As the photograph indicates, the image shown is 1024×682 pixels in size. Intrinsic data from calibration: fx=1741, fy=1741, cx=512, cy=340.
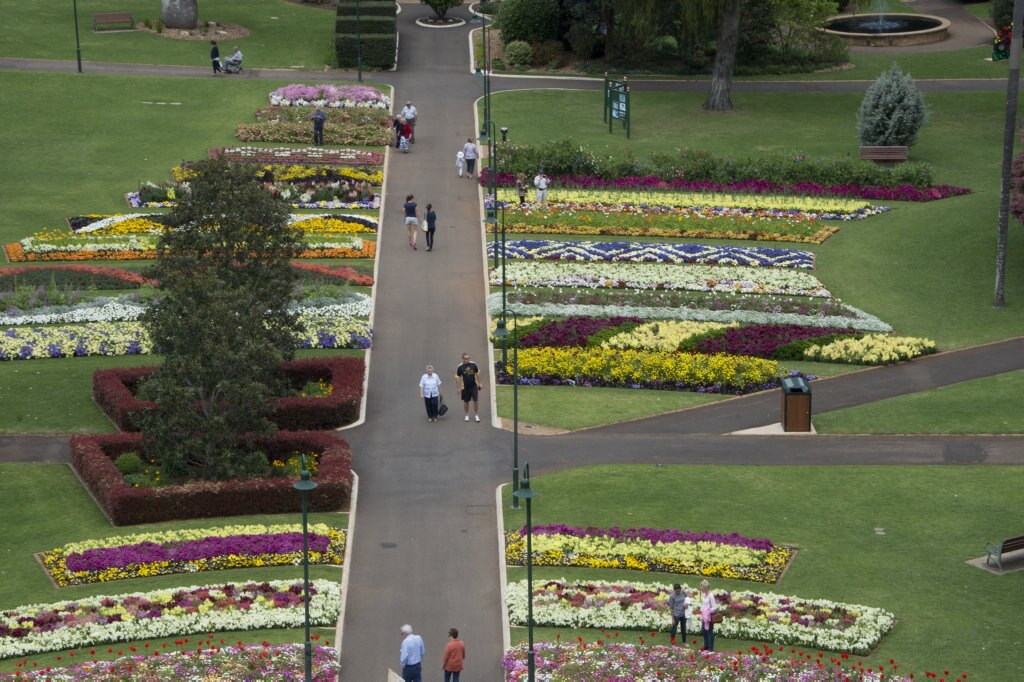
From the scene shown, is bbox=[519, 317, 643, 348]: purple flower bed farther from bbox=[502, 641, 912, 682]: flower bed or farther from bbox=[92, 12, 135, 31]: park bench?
bbox=[92, 12, 135, 31]: park bench

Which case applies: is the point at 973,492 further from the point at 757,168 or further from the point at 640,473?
the point at 757,168

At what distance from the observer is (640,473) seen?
131 ft

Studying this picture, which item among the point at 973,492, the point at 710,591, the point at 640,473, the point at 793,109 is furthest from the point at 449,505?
the point at 793,109

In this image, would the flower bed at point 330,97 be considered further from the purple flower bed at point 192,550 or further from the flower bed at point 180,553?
the purple flower bed at point 192,550

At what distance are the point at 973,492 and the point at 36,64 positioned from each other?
50.5 metres

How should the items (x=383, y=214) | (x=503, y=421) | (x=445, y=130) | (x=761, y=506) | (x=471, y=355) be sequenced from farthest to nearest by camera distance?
1. (x=445, y=130)
2. (x=383, y=214)
3. (x=471, y=355)
4. (x=503, y=421)
5. (x=761, y=506)

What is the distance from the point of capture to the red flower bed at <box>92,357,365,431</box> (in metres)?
42.2

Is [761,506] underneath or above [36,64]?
underneath

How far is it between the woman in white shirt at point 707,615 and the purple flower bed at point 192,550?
841 cm

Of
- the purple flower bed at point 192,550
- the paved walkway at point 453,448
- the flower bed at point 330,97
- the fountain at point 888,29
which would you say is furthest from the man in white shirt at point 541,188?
the fountain at point 888,29

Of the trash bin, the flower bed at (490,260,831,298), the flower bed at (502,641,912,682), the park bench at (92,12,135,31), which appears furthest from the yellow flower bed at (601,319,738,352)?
the park bench at (92,12,135,31)

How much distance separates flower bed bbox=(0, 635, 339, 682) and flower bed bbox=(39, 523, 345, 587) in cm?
386

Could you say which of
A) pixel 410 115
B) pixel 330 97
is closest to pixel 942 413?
pixel 410 115

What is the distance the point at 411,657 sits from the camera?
2972 centimetres
